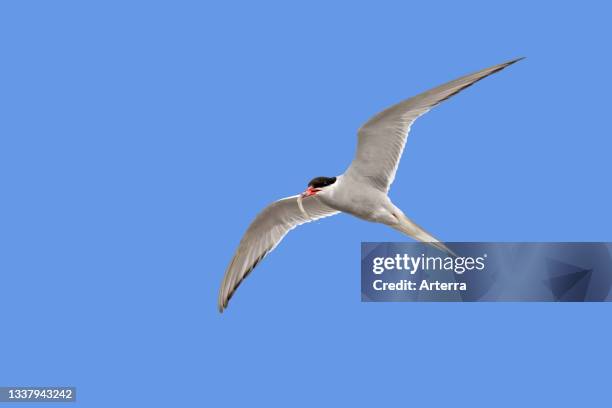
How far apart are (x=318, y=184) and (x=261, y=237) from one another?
3.94ft

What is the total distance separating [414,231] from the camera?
911 centimetres

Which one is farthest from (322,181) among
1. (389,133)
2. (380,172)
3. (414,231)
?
(414,231)

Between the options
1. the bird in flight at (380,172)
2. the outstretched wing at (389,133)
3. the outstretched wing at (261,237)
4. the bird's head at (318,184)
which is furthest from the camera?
the outstretched wing at (261,237)

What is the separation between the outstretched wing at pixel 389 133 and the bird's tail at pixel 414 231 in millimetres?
334

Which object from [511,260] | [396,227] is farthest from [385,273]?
[511,260]

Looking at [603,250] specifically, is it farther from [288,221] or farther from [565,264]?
[288,221]

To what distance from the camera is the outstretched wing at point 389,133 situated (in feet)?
28.1

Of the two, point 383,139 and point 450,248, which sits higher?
point 383,139

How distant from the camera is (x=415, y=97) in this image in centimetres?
865

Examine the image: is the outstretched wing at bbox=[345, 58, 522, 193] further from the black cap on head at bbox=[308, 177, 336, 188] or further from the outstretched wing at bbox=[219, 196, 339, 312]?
the outstretched wing at bbox=[219, 196, 339, 312]

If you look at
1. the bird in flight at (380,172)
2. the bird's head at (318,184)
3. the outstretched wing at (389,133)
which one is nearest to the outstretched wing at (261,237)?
the bird in flight at (380,172)

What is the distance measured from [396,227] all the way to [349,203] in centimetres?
51

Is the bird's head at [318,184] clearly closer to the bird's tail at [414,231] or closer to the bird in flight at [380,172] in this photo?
the bird in flight at [380,172]

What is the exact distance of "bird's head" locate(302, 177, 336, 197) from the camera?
9070 millimetres
